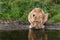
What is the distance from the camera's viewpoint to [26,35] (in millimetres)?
22469

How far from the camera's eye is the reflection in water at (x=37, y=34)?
2170 centimetres

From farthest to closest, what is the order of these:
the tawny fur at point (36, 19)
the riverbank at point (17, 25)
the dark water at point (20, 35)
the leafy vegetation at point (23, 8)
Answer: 1. the leafy vegetation at point (23, 8)
2. the riverbank at point (17, 25)
3. the tawny fur at point (36, 19)
4. the dark water at point (20, 35)

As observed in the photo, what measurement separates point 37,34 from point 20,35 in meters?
1.04

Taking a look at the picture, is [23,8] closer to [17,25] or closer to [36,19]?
[17,25]

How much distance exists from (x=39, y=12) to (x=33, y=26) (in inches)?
44.3

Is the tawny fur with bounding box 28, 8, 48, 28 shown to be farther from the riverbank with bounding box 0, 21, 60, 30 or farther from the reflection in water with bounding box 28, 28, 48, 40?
the riverbank with bounding box 0, 21, 60, 30

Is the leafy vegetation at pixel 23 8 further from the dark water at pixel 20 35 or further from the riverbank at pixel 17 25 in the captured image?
the dark water at pixel 20 35

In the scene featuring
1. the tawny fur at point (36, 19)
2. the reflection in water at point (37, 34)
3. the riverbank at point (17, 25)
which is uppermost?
the tawny fur at point (36, 19)

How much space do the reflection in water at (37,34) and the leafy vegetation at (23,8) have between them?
3.34 meters

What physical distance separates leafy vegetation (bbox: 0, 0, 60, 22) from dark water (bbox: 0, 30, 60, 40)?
161 inches

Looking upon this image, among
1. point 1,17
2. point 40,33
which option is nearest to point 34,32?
point 40,33

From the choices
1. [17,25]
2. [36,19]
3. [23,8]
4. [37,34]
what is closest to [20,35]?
[37,34]

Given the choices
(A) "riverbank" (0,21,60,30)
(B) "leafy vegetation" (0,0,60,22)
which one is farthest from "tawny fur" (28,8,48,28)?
(B) "leafy vegetation" (0,0,60,22)

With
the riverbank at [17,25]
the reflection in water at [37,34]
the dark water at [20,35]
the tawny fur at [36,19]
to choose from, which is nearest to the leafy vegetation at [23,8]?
the riverbank at [17,25]
